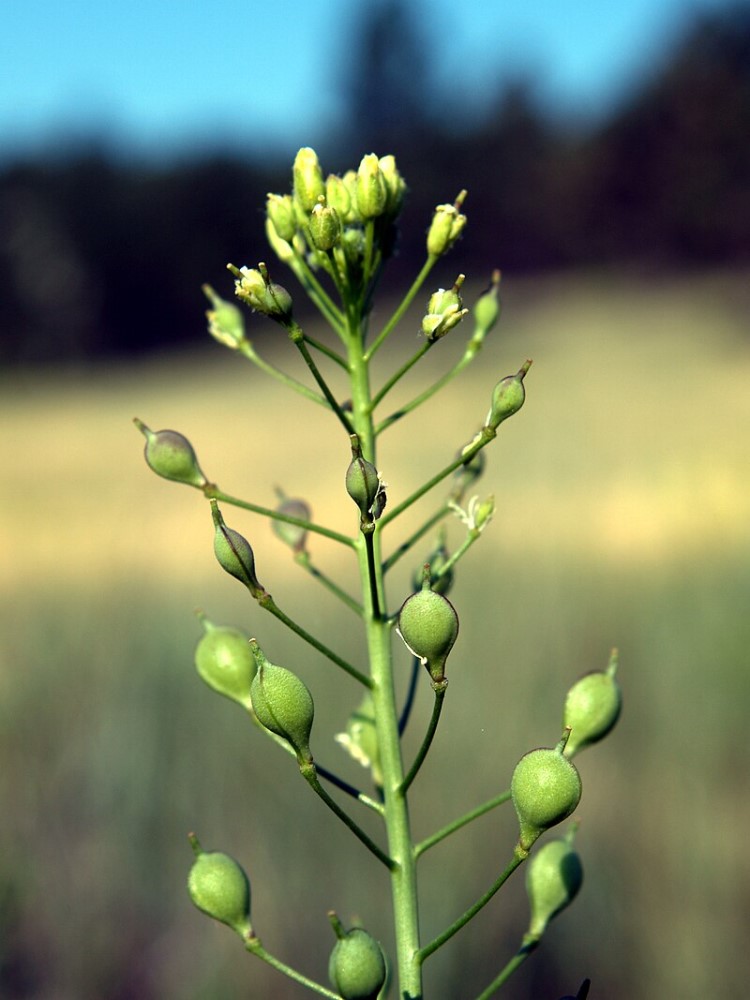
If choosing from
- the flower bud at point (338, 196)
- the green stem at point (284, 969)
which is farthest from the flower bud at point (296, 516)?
the green stem at point (284, 969)

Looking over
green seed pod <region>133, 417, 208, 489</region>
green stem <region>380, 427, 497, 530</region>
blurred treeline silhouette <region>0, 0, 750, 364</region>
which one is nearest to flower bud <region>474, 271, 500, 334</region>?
green stem <region>380, 427, 497, 530</region>

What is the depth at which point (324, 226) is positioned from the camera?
1459 mm

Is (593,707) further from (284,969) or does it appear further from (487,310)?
(487,310)

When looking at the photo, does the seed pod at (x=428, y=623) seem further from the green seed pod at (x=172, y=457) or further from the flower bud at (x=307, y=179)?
the flower bud at (x=307, y=179)

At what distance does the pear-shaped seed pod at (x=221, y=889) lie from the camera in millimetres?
1463

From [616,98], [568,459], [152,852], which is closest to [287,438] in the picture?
[568,459]

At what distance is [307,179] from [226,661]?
2.25 feet

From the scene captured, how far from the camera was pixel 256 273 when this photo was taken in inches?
54.7

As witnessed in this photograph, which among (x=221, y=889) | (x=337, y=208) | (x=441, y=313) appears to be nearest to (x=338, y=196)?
(x=337, y=208)

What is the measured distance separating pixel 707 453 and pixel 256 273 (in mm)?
9084

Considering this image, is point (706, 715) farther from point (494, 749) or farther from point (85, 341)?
point (85, 341)

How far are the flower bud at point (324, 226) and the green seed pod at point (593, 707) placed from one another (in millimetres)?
688

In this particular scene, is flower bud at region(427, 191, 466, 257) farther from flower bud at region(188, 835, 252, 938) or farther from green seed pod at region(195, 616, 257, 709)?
flower bud at region(188, 835, 252, 938)

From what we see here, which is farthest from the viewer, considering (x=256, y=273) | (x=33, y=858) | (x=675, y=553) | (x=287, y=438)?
(x=287, y=438)
